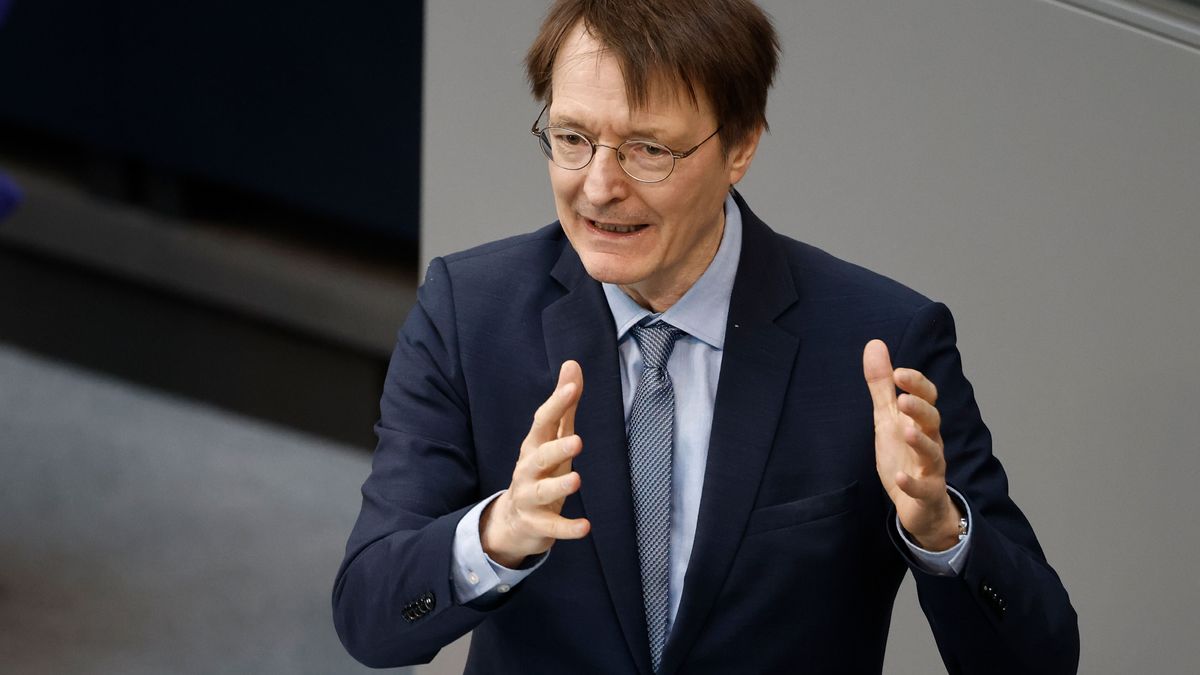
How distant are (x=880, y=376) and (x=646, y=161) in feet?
1.00

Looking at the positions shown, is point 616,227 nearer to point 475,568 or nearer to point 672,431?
point 672,431

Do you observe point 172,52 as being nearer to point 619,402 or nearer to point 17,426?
point 17,426

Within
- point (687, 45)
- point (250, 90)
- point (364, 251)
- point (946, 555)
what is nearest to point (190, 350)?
point (364, 251)

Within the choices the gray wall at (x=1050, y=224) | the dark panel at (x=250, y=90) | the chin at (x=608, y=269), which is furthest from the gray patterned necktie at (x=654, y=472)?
the dark panel at (x=250, y=90)

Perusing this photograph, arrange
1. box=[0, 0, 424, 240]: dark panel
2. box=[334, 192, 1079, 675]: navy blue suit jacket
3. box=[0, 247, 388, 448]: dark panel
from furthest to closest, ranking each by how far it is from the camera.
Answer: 1. box=[0, 247, 388, 448]: dark panel
2. box=[0, 0, 424, 240]: dark panel
3. box=[334, 192, 1079, 675]: navy blue suit jacket

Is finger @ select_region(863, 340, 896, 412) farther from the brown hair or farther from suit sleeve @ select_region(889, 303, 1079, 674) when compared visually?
the brown hair

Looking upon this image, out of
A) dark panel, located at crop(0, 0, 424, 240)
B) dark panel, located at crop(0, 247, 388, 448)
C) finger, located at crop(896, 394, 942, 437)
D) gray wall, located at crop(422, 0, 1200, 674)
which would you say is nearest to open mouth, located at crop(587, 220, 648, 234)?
finger, located at crop(896, 394, 942, 437)

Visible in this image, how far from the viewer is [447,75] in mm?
2520

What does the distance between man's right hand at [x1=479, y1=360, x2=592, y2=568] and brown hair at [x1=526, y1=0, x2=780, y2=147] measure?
29 cm

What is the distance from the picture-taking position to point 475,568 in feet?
5.46

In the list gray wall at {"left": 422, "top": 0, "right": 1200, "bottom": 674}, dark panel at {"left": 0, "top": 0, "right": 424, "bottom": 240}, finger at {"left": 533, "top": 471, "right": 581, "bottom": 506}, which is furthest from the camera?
dark panel at {"left": 0, "top": 0, "right": 424, "bottom": 240}

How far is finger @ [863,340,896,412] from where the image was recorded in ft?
5.34

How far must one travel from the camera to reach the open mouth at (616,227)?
5.69ft

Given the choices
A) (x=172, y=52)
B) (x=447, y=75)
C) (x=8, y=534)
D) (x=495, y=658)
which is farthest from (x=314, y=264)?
(x=495, y=658)
